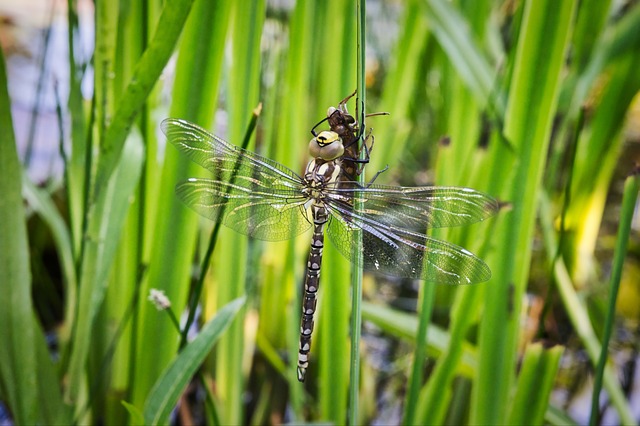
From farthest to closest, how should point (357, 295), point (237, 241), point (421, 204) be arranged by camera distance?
1. point (237, 241)
2. point (421, 204)
3. point (357, 295)

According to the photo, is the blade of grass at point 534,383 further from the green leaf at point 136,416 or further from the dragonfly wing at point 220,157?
the green leaf at point 136,416

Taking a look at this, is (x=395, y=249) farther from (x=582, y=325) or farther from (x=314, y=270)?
(x=582, y=325)

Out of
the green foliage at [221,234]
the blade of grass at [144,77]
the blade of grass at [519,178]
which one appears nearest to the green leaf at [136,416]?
the green foliage at [221,234]

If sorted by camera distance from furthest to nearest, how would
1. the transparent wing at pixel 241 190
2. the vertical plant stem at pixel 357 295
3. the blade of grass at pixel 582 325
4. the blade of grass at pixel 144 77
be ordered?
the blade of grass at pixel 582 325, the transparent wing at pixel 241 190, the blade of grass at pixel 144 77, the vertical plant stem at pixel 357 295

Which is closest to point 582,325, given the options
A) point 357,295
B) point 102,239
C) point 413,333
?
point 413,333

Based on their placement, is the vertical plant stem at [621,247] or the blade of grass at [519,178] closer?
the vertical plant stem at [621,247]

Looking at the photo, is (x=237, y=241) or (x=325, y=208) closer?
(x=325, y=208)

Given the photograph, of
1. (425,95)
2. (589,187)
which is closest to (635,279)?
(589,187)

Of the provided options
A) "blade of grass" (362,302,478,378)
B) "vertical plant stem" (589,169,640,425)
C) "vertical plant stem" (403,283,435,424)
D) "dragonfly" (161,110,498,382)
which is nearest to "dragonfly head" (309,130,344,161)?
"dragonfly" (161,110,498,382)
